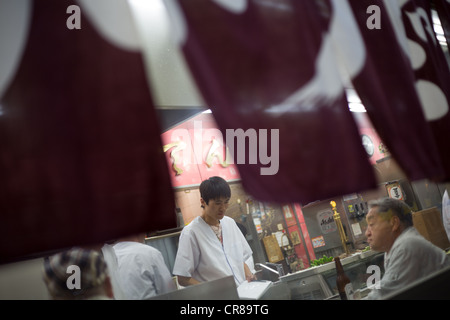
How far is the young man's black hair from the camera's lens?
221 centimetres

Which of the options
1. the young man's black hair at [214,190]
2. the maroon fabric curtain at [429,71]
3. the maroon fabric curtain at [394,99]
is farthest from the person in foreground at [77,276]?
the maroon fabric curtain at [429,71]

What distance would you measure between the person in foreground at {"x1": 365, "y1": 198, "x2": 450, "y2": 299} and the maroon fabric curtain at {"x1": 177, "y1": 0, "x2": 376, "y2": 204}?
29 centimetres

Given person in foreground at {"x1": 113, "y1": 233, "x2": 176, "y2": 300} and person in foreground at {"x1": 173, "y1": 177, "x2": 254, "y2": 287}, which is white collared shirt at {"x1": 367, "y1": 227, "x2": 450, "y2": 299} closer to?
person in foreground at {"x1": 173, "y1": 177, "x2": 254, "y2": 287}

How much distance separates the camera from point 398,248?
1.89 metres

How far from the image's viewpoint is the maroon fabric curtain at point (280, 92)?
1.53 m

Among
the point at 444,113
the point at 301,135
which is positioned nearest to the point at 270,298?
the point at 301,135

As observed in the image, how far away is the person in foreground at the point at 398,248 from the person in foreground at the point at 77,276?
4.07 ft

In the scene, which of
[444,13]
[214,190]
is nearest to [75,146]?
[214,190]

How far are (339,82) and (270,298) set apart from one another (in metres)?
1.14

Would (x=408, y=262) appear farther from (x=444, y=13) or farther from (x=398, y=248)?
(x=444, y=13)

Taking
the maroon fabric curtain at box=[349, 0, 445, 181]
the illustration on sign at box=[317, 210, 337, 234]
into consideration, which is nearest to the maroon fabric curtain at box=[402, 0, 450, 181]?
the maroon fabric curtain at box=[349, 0, 445, 181]

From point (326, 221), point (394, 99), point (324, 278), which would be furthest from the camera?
point (326, 221)

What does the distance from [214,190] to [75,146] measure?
3.70ft
